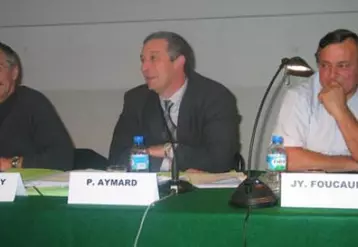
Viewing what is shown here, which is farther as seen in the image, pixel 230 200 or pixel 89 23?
pixel 89 23

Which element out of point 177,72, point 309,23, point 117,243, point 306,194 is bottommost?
point 117,243

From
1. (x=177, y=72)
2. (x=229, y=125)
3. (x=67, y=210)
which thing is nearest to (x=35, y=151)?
(x=177, y=72)

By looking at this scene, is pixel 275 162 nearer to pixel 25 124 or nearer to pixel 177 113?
pixel 177 113

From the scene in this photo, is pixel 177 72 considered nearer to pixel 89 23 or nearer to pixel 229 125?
pixel 229 125

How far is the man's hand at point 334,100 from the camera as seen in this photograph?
2.23 meters

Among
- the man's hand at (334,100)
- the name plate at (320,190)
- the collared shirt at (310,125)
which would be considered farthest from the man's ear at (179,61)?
the name plate at (320,190)

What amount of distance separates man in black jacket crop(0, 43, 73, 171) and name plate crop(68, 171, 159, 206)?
1310 mm

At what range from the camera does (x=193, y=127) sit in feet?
8.71

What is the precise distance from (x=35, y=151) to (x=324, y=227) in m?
1.92

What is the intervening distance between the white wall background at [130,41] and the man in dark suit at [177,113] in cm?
62

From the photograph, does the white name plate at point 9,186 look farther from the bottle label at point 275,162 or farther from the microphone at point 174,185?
the bottle label at point 275,162

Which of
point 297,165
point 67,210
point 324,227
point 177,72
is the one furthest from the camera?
point 177,72

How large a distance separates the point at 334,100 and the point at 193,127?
744 mm

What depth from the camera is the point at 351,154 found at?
2.21 metres
